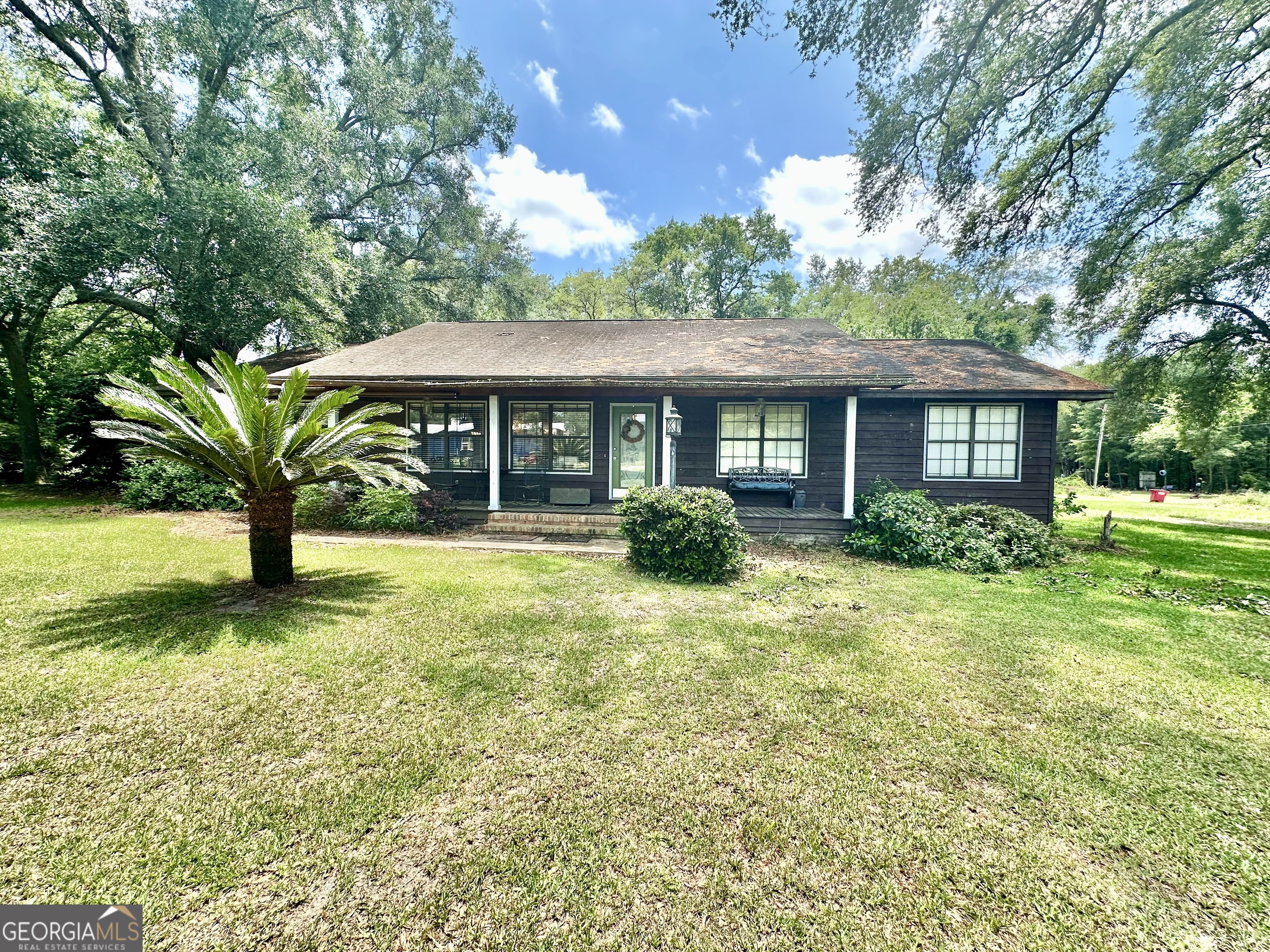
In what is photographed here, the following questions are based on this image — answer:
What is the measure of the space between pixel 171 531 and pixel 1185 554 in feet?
58.6

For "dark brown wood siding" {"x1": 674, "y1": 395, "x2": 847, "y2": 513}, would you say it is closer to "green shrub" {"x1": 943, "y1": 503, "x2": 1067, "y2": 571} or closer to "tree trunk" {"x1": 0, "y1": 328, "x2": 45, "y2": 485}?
"green shrub" {"x1": 943, "y1": 503, "x2": 1067, "y2": 571}

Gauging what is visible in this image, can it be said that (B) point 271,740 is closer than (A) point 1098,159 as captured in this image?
Yes

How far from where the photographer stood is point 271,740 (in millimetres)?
2660

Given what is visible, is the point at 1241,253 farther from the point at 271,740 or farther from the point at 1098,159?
the point at 271,740

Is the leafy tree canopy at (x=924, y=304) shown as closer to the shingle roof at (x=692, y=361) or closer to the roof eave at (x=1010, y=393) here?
the shingle roof at (x=692, y=361)

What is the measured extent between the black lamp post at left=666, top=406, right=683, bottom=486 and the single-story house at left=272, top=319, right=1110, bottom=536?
0.40 ft

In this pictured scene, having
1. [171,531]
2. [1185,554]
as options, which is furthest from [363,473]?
[1185,554]

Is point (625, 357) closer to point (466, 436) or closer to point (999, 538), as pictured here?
point (466, 436)

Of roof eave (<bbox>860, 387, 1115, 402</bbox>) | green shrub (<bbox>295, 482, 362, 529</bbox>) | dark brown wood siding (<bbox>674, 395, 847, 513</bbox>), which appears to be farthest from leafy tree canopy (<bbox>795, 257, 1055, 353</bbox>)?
green shrub (<bbox>295, 482, 362, 529</bbox>)

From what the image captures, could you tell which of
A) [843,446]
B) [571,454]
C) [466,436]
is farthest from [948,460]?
[466,436]

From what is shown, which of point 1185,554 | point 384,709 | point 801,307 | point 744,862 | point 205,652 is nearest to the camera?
point 744,862

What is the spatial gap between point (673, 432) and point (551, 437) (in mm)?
3331

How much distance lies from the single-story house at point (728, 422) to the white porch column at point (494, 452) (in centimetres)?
3

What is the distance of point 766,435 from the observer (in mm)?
9570
